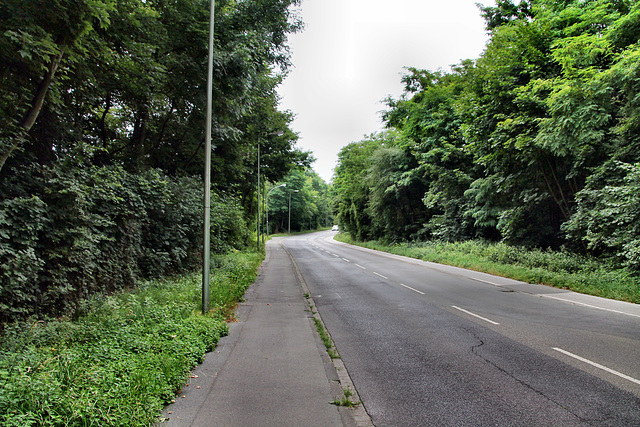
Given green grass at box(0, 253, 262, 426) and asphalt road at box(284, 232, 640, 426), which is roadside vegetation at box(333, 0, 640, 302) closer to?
asphalt road at box(284, 232, 640, 426)

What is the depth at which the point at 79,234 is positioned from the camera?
264 inches

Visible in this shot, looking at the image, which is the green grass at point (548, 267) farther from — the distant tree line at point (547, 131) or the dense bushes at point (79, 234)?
the dense bushes at point (79, 234)

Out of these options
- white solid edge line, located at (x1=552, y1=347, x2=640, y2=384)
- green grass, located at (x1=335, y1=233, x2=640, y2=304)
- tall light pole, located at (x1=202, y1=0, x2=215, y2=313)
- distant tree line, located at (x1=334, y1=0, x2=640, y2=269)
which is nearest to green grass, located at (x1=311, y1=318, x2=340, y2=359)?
tall light pole, located at (x1=202, y1=0, x2=215, y2=313)

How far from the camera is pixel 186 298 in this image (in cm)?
832

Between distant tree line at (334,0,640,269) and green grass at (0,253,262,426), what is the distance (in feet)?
40.7

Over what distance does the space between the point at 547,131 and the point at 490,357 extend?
11.1m

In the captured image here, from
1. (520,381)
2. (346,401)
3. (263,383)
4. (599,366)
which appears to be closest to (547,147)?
(599,366)

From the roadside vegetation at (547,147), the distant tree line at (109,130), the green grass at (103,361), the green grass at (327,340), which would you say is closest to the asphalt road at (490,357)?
the green grass at (327,340)

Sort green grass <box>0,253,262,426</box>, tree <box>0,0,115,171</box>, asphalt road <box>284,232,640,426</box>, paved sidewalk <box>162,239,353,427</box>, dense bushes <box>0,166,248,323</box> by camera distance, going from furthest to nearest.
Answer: dense bushes <box>0,166,248,323</box> < tree <box>0,0,115,171</box> < asphalt road <box>284,232,640,426</box> < paved sidewalk <box>162,239,353,427</box> < green grass <box>0,253,262,426</box>

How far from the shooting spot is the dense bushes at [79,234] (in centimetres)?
549

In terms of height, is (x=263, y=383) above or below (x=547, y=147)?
below

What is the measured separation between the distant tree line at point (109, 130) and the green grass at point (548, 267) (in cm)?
1241

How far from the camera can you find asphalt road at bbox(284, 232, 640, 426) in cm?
377

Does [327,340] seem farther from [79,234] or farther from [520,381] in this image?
[79,234]
